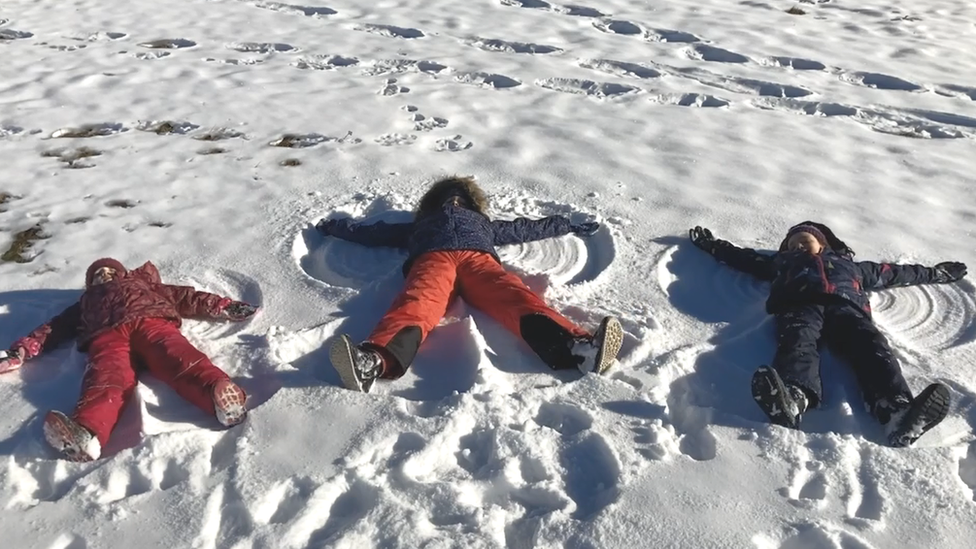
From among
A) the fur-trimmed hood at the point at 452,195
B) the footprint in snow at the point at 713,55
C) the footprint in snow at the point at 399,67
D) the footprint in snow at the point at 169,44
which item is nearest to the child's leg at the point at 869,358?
the fur-trimmed hood at the point at 452,195

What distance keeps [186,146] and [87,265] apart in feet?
6.24

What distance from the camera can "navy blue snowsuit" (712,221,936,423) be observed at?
3605mm

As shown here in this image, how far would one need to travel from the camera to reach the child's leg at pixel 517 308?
3.83 metres

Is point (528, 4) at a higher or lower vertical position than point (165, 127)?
higher

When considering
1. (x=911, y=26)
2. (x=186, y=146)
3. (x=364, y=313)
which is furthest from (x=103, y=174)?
(x=911, y=26)

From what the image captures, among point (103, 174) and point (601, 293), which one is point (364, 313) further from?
point (103, 174)

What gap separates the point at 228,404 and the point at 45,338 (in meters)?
1.26

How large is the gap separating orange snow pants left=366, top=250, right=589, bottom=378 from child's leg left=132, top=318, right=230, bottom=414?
75 cm

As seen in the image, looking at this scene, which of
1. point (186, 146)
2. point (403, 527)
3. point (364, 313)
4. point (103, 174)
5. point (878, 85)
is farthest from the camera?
point (878, 85)

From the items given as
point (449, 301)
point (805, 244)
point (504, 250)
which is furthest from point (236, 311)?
point (805, 244)

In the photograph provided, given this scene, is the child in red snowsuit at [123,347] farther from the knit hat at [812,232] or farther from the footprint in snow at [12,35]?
the footprint in snow at [12,35]

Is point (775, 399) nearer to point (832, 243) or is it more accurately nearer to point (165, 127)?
point (832, 243)

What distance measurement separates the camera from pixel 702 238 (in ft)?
16.1

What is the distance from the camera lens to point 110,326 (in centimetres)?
398
